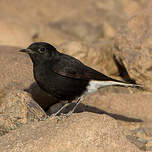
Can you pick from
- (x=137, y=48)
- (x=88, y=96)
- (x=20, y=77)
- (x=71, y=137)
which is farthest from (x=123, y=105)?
(x=71, y=137)

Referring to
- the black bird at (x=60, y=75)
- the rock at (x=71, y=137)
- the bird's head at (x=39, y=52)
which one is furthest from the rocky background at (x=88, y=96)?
the bird's head at (x=39, y=52)

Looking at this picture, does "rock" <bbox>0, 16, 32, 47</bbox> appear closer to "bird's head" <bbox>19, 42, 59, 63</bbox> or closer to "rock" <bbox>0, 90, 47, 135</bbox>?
"bird's head" <bbox>19, 42, 59, 63</bbox>

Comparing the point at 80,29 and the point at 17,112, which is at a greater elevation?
the point at 17,112

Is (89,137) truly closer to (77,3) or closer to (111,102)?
(111,102)

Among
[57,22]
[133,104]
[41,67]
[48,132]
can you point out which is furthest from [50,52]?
[57,22]

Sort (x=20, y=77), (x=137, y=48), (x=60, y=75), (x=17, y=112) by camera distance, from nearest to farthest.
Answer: (x=17, y=112) → (x=60, y=75) → (x=20, y=77) → (x=137, y=48)

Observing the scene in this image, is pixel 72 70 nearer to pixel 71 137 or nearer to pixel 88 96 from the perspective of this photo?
pixel 71 137
